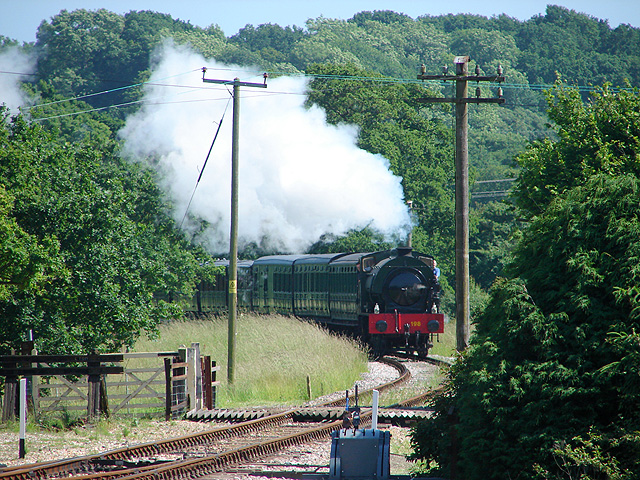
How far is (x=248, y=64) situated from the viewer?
326ft

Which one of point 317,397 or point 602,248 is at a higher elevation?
point 602,248

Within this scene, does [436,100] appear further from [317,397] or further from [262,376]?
[262,376]

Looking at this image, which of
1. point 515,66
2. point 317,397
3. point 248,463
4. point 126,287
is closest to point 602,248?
point 248,463

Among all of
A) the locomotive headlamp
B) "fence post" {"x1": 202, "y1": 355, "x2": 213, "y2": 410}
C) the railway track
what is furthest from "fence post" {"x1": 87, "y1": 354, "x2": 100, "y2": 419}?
the locomotive headlamp

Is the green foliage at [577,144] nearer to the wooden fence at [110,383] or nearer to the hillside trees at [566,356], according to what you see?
the wooden fence at [110,383]

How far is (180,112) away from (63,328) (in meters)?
33.3

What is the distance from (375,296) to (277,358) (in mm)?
4145

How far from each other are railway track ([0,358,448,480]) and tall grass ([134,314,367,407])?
3.83 metres

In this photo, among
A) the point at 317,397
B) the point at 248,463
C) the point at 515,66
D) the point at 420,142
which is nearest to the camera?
the point at 248,463

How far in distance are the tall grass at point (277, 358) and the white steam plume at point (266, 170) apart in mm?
6776

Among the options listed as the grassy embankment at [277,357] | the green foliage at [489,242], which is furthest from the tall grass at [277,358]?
the green foliage at [489,242]

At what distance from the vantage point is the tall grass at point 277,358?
59.4 feet

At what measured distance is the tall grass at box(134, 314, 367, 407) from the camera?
59.4 feet

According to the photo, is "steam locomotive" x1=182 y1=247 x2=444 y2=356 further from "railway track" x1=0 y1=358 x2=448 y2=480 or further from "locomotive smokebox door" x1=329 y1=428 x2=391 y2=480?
"locomotive smokebox door" x1=329 y1=428 x2=391 y2=480
